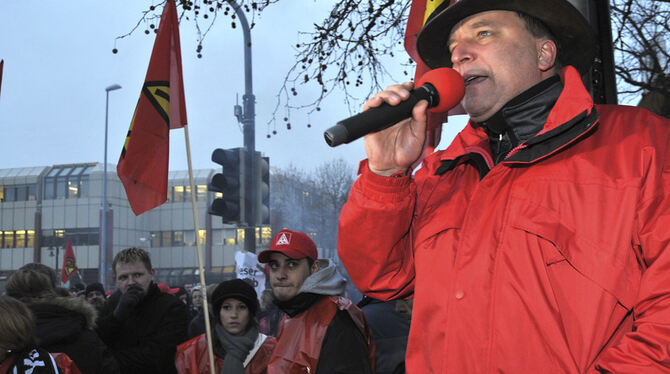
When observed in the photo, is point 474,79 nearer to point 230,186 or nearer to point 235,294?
point 235,294

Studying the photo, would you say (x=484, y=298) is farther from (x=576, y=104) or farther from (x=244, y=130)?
(x=244, y=130)

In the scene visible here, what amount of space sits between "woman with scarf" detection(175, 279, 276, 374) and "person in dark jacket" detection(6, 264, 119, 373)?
590mm

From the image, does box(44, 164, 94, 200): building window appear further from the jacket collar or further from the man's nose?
the jacket collar

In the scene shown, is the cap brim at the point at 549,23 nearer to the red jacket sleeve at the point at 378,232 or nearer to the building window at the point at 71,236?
the red jacket sleeve at the point at 378,232

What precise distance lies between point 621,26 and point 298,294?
3.04m

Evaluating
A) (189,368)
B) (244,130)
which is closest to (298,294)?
(189,368)

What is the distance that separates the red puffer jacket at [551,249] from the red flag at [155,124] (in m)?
2.91

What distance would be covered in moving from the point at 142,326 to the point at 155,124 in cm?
157

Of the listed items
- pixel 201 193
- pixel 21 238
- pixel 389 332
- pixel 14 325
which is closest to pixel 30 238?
pixel 21 238

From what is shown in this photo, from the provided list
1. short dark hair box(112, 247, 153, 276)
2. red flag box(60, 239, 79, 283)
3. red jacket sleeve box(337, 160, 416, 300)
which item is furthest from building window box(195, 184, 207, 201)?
red jacket sleeve box(337, 160, 416, 300)

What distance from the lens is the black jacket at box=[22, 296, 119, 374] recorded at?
12.4 feet

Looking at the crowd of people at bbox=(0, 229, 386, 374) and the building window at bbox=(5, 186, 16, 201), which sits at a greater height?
the building window at bbox=(5, 186, 16, 201)

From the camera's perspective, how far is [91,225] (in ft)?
161

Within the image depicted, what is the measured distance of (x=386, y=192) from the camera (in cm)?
188
